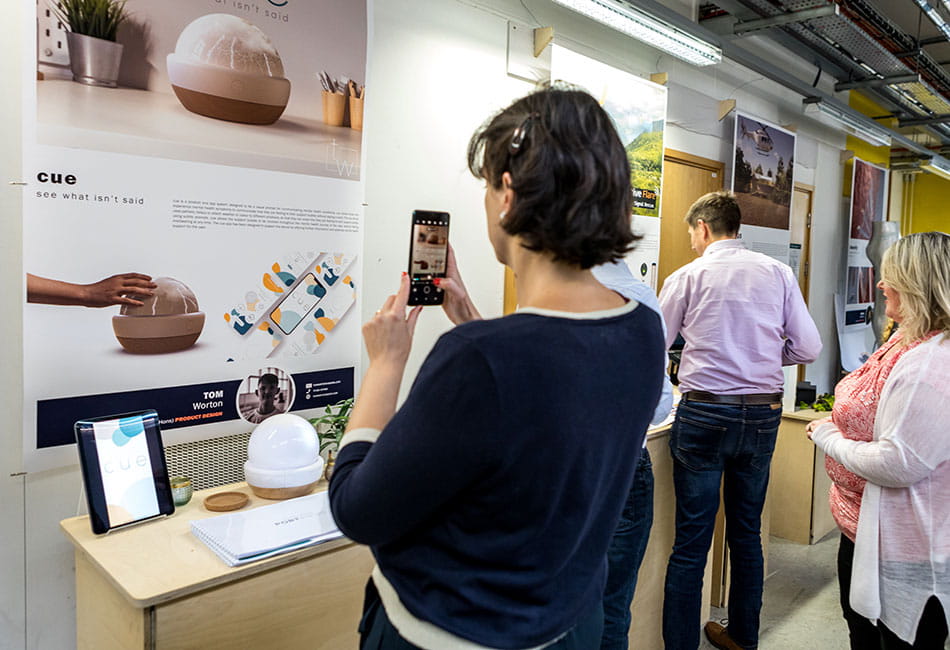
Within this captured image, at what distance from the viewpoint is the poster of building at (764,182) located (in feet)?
13.4

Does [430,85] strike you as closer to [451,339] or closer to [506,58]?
[506,58]

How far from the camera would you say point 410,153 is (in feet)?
7.96

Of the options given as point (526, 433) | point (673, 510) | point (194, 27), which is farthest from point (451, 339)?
point (673, 510)

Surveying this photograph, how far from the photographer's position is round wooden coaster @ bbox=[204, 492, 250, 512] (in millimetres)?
1725

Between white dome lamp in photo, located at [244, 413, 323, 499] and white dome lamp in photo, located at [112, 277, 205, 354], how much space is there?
331 mm

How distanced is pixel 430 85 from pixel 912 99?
5002mm

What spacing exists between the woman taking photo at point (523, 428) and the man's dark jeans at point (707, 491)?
1715mm

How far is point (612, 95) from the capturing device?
304 cm

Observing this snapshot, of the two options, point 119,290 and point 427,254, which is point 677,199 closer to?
point 427,254

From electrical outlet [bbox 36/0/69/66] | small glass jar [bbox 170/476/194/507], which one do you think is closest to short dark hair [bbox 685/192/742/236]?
small glass jar [bbox 170/476/194/507]

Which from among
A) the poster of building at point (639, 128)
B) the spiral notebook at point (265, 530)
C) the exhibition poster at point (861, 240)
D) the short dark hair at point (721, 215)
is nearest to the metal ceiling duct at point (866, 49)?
the exhibition poster at point (861, 240)

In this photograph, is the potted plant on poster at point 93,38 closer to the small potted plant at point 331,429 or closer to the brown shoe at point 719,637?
the small potted plant at point 331,429

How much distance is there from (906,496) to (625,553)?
2.52 ft

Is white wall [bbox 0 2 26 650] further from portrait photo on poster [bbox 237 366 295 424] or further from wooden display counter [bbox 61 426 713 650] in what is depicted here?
portrait photo on poster [bbox 237 366 295 424]
